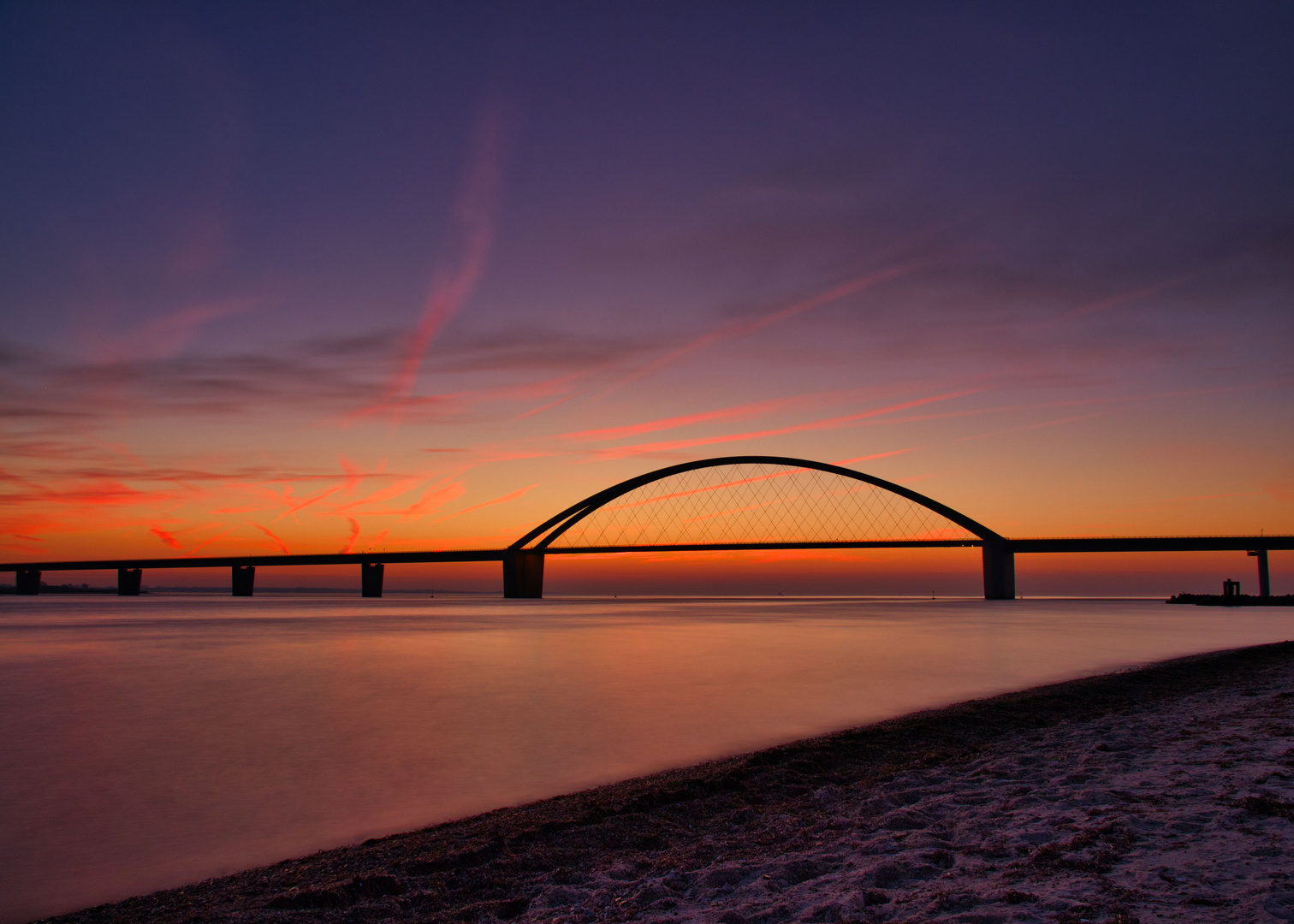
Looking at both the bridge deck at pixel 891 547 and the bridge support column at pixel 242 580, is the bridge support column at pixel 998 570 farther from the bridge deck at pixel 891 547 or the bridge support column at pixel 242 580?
the bridge support column at pixel 242 580

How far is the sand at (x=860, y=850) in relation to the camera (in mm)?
5074

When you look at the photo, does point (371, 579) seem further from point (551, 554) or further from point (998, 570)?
point (998, 570)

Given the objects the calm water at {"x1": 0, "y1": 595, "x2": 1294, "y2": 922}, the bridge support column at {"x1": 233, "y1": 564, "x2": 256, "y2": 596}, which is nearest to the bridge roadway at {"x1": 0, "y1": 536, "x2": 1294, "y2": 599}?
the bridge support column at {"x1": 233, "y1": 564, "x2": 256, "y2": 596}

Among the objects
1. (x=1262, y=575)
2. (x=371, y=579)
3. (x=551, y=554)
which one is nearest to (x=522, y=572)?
(x=551, y=554)

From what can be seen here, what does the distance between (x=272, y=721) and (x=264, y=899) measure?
966 cm

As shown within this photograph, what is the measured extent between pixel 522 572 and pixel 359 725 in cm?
12781

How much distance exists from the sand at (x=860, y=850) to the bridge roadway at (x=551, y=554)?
103586mm

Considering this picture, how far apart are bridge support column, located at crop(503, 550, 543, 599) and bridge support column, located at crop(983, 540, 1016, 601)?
236 ft

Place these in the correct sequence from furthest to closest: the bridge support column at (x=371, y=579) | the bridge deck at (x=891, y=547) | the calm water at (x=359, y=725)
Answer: the bridge support column at (x=371, y=579)
the bridge deck at (x=891, y=547)
the calm water at (x=359, y=725)

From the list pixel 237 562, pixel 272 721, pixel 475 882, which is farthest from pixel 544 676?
pixel 237 562

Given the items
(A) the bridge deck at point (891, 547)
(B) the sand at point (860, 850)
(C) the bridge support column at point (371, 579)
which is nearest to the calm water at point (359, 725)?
(B) the sand at point (860, 850)

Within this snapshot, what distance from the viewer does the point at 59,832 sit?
8.05 meters

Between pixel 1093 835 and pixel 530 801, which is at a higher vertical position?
pixel 1093 835

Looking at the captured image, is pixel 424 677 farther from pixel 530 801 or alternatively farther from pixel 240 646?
pixel 240 646
